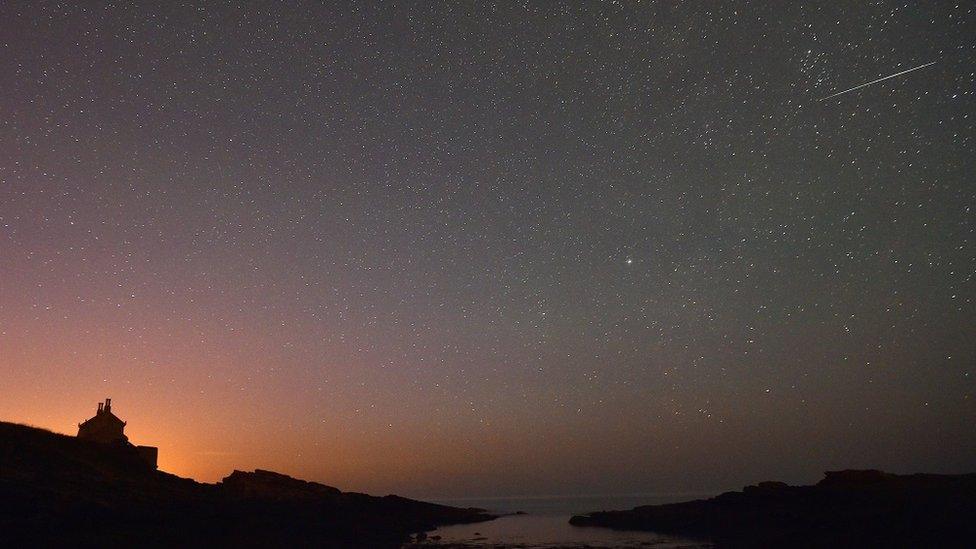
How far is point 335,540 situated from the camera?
52031 millimetres

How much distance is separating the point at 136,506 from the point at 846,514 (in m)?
54.9

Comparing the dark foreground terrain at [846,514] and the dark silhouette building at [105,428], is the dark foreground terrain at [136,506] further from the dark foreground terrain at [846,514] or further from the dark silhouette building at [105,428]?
the dark foreground terrain at [846,514]

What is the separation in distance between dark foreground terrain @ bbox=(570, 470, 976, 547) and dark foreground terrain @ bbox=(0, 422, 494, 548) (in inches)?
1396

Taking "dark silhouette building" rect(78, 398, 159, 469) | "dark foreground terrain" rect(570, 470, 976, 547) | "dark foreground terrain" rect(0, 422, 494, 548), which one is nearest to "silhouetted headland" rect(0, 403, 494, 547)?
"dark foreground terrain" rect(0, 422, 494, 548)

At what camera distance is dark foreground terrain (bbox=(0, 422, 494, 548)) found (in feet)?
107

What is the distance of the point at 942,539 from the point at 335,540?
45.3 meters

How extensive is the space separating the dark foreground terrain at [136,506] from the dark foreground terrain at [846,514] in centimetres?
3545

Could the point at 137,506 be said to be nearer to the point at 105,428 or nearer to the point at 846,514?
the point at 105,428

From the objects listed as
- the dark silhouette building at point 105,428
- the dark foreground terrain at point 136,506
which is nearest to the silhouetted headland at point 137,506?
the dark foreground terrain at point 136,506

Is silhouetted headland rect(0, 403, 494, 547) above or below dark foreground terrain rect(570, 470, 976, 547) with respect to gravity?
above

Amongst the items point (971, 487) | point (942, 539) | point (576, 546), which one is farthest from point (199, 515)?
point (971, 487)

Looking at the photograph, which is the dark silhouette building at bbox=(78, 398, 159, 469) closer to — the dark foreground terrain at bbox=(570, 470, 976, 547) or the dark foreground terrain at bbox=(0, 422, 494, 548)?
the dark foreground terrain at bbox=(0, 422, 494, 548)

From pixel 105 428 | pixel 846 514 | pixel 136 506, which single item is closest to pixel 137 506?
pixel 136 506

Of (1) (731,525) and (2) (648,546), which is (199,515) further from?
(1) (731,525)
